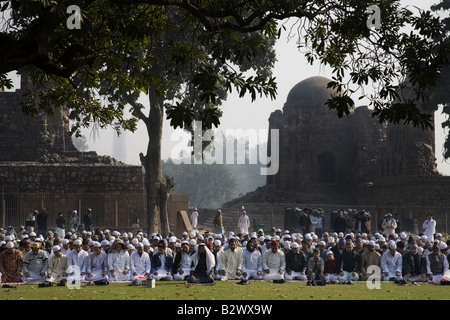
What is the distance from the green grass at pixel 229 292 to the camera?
11.9 m

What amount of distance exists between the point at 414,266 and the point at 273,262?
321cm

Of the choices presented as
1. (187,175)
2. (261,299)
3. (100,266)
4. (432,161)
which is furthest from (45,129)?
(187,175)

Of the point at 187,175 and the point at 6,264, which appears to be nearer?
the point at 6,264

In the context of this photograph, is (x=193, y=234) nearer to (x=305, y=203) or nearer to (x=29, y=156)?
(x=29, y=156)

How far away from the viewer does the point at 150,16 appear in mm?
9812

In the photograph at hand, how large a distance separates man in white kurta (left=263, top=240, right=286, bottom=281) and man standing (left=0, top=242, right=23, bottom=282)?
5475 millimetres

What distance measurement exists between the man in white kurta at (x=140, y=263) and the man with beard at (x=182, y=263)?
67 cm

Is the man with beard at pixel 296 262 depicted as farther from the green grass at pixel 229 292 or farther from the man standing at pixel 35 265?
the man standing at pixel 35 265

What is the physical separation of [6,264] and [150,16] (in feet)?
24.7

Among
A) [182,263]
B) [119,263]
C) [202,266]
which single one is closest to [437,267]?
[202,266]

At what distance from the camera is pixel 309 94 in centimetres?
4450

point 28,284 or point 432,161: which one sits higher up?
point 432,161

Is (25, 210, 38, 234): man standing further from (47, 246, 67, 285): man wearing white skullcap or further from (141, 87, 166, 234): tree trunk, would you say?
(47, 246, 67, 285): man wearing white skullcap

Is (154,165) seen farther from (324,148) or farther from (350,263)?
(324,148)
